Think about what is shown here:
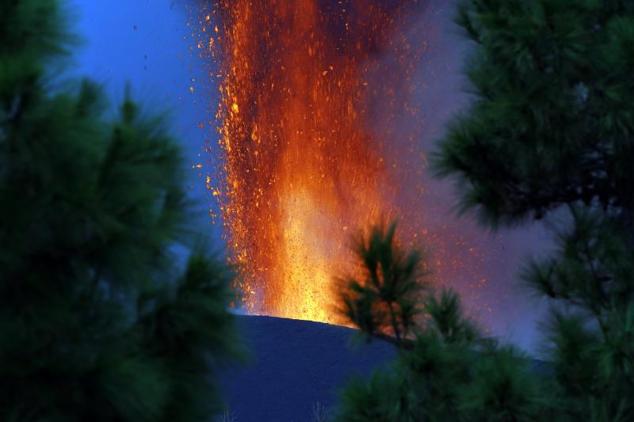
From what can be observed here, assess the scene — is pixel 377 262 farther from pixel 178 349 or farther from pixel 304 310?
pixel 304 310

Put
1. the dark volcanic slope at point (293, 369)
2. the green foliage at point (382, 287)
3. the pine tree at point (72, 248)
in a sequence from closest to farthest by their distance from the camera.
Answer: the pine tree at point (72, 248) < the green foliage at point (382, 287) < the dark volcanic slope at point (293, 369)

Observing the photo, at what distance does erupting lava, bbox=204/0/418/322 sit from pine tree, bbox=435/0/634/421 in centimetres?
719

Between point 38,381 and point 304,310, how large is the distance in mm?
9131

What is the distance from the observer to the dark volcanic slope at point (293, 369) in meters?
6.74

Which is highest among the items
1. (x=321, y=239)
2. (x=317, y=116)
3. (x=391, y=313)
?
(x=317, y=116)

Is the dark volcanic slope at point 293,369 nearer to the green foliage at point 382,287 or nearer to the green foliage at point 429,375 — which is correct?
the green foliage at point 429,375

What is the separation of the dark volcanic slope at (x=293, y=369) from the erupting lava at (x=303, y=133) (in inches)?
138

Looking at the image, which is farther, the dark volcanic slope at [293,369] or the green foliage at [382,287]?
the dark volcanic slope at [293,369]

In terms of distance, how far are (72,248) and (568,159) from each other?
194 centimetres

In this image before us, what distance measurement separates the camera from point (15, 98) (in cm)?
179

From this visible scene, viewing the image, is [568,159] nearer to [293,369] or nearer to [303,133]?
[293,369]

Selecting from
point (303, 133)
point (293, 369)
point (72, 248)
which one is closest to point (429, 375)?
point (72, 248)

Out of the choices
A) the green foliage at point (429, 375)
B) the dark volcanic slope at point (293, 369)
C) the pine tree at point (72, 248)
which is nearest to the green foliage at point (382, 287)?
the green foliage at point (429, 375)

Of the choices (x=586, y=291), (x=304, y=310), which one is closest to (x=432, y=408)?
(x=586, y=291)
